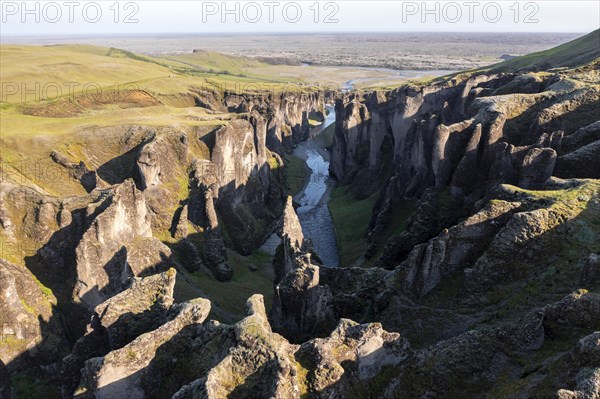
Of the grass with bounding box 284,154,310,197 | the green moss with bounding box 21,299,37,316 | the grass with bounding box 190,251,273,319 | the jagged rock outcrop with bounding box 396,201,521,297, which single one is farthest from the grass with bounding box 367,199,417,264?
the grass with bounding box 284,154,310,197

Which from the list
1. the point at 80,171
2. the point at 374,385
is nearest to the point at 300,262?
the point at 374,385

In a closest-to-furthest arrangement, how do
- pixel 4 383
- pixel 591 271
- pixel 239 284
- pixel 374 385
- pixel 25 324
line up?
pixel 374 385 < pixel 591 271 < pixel 4 383 < pixel 25 324 < pixel 239 284

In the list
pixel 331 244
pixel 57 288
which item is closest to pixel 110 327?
pixel 57 288

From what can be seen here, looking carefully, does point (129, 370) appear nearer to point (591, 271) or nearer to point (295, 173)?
point (591, 271)

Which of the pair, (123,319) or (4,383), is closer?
(123,319)

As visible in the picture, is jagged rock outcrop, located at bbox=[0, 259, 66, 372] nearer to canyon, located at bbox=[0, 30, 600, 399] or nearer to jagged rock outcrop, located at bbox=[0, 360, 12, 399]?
canyon, located at bbox=[0, 30, 600, 399]

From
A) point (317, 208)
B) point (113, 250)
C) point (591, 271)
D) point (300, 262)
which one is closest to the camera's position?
point (591, 271)

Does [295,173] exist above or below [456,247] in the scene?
below
